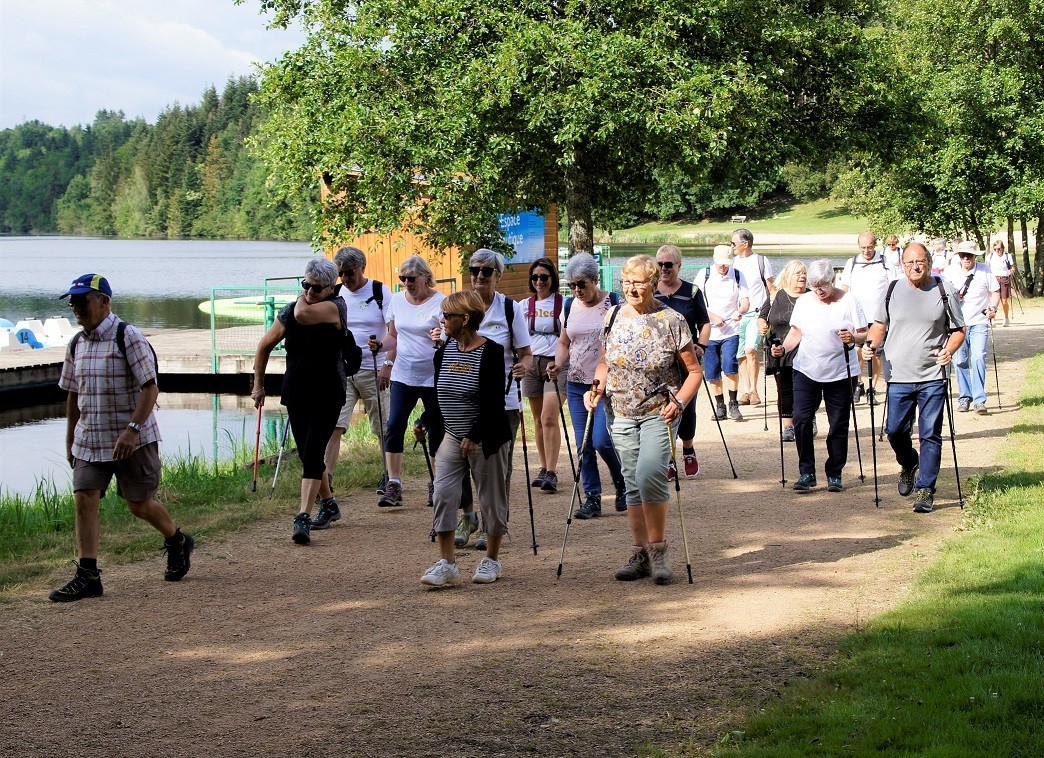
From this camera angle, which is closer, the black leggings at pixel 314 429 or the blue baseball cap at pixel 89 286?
the blue baseball cap at pixel 89 286

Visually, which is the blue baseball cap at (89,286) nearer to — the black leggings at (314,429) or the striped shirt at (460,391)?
the black leggings at (314,429)

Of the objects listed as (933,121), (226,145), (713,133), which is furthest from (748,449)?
(226,145)

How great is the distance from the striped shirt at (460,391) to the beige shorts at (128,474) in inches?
68.9

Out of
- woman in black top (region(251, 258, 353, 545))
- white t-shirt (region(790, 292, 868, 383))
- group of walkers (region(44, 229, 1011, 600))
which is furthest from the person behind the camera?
white t-shirt (region(790, 292, 868, 383))

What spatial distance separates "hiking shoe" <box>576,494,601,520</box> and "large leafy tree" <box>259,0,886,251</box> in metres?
→ 8.27

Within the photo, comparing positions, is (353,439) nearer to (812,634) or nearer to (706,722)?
(812,634)

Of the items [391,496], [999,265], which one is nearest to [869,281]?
[391,496]

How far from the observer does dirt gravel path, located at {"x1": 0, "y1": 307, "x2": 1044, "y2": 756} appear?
5117 millimetres

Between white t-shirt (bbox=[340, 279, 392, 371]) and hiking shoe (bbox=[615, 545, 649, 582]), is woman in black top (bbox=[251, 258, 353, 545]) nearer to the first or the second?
white t-shirt (bbox=[340, 279, 392, 371])

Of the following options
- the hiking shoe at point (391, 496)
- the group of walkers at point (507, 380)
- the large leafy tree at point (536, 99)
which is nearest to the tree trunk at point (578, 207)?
the large leafy tree at point (536, 99)

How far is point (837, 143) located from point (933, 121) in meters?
1.95

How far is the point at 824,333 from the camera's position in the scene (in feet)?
32.9

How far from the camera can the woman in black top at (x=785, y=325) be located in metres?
11.4

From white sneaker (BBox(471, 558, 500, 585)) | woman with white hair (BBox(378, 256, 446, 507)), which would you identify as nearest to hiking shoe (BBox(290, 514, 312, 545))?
woman with white hair (BBox(378, 256, 446, 507))
